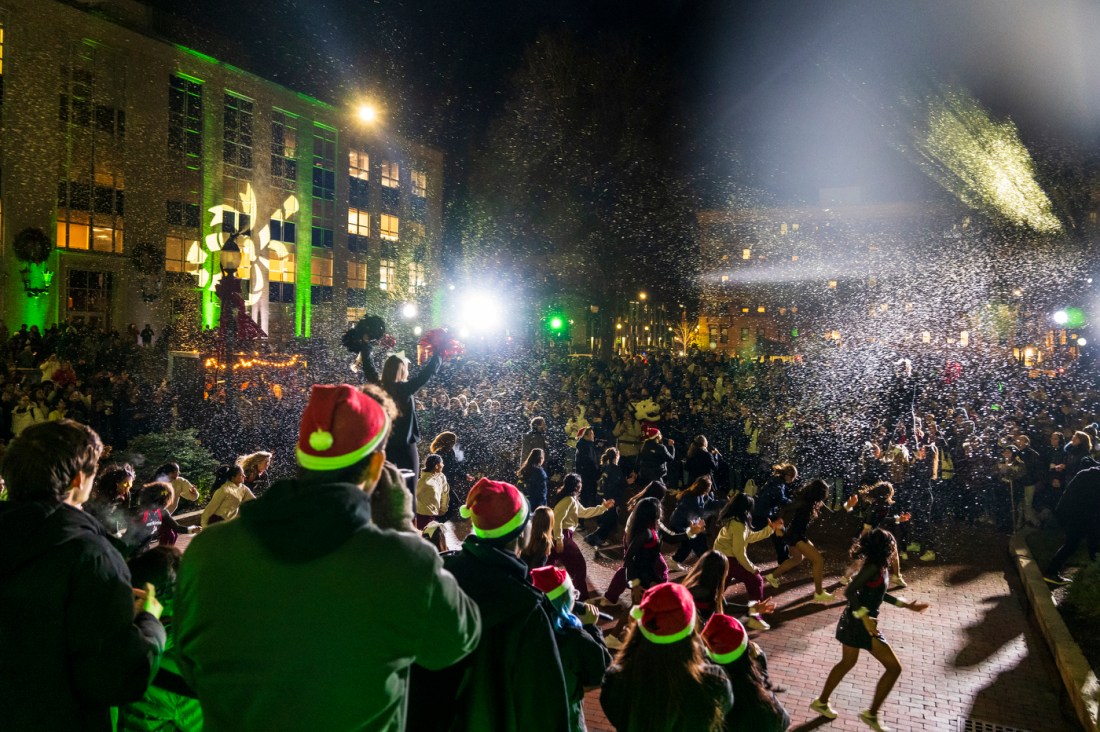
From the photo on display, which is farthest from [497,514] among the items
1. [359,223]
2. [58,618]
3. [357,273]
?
[359,223]

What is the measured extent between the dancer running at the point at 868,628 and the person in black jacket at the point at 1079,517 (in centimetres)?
431

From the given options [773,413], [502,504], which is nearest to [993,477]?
[773,413]

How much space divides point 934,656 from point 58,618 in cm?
676

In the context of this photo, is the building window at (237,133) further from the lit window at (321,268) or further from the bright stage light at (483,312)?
the bright stage light at (483,312)

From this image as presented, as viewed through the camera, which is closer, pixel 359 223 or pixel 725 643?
pixel 725 643

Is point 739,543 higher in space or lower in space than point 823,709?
higher

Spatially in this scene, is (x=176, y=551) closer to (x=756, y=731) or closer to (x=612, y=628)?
(x=756, y=731)

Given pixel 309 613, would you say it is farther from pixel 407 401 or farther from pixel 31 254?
pixel 31 254

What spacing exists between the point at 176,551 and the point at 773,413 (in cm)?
1296

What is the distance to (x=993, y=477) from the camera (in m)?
11.6

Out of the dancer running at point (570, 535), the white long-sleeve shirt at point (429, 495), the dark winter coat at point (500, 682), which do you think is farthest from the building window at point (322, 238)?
the dark winter coat at point (500, 682)

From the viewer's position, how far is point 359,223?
36.4 metres

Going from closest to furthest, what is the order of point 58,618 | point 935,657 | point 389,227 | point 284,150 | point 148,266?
point 58,618
point 935,657
point 148,266
point 284,150
point 389,227

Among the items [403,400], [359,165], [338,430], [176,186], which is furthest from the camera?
[359,165]
